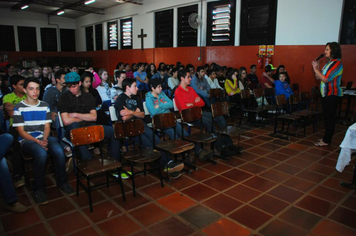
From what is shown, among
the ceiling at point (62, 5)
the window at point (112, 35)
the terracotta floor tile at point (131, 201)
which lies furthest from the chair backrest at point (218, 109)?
the window at point (112, 35)

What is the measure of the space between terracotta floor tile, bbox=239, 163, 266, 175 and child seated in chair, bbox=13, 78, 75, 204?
2370 millimetres

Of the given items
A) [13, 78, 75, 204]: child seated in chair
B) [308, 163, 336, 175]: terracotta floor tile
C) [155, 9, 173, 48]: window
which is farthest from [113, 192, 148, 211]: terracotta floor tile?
[155, 9, 173, 48]: window

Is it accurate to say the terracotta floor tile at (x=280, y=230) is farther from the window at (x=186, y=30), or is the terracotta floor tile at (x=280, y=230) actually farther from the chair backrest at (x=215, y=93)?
the window at (x=186, y=30)

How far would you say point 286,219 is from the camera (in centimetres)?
264

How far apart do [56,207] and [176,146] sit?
1.52 meters

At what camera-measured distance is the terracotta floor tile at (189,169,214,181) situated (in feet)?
11.6

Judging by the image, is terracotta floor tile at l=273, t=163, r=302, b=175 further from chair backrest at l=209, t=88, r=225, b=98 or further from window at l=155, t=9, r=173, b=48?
window at l=155, t=9, r=173, b=48

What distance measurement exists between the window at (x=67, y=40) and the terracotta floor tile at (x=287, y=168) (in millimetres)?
15166

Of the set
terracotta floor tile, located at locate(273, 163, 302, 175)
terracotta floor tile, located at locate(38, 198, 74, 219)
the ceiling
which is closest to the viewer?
terracotta floor tile, located at locate(38, 198, 74, 219)

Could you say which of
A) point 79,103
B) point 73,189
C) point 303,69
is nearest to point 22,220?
point 73,189

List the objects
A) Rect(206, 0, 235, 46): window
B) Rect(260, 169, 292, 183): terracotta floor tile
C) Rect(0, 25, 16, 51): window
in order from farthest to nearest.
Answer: Rect(0, 25, 16, 51): window
Rect(206, 0, 235, 46): window
Rect(260, 169, 292, 183): terracotta floor tile

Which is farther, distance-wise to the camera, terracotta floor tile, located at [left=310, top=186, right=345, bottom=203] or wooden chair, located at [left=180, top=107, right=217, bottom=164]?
wooden chair, located at [left=180, top=107, right=217, bottom=164]

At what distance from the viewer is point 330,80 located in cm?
450

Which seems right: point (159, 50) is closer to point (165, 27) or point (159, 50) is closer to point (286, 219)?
point (165, 27)
